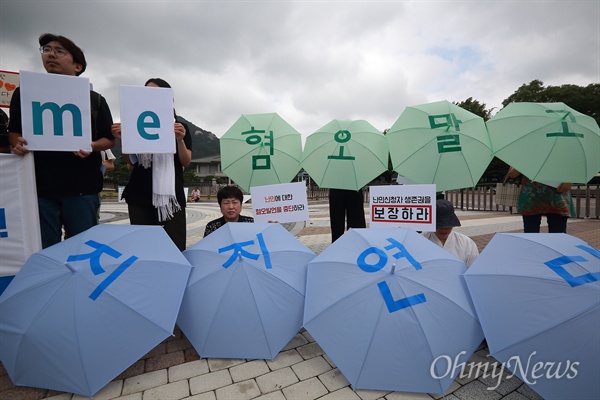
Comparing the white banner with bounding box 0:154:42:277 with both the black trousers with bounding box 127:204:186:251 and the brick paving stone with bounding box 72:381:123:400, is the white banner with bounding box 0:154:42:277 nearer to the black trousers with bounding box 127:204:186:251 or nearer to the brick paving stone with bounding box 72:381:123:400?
the black trousers with bounding box 127:204:186:251

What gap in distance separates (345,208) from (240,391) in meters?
2.63

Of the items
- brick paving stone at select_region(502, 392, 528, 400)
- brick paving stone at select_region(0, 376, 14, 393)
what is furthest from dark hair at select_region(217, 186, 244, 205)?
brick paving stone at select_region(502, 392, 528, 400)

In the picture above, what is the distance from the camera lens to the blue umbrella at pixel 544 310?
163cm

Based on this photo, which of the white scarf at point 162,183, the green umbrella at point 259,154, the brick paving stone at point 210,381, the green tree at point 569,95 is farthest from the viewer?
the green tree at point 569,95

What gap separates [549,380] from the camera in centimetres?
169

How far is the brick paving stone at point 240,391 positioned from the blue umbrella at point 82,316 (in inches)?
21.7

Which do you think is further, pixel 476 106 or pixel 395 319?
pixel 476 106

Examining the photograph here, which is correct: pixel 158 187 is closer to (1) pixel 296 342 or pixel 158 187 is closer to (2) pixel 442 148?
(1) pixel 296 342

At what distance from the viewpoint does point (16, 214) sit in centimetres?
267

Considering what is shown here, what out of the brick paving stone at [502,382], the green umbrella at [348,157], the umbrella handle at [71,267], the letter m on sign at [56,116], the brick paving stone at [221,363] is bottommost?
the brick paving stone at [502,382]

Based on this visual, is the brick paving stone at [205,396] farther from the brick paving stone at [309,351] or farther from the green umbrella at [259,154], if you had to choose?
the green umbrella at [259,154]

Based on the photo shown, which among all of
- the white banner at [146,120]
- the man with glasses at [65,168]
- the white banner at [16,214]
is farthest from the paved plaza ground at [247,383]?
the white banner at [146,120]

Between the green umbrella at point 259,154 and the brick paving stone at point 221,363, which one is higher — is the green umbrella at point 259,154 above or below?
above

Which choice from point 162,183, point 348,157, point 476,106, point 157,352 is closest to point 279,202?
point 348,157
